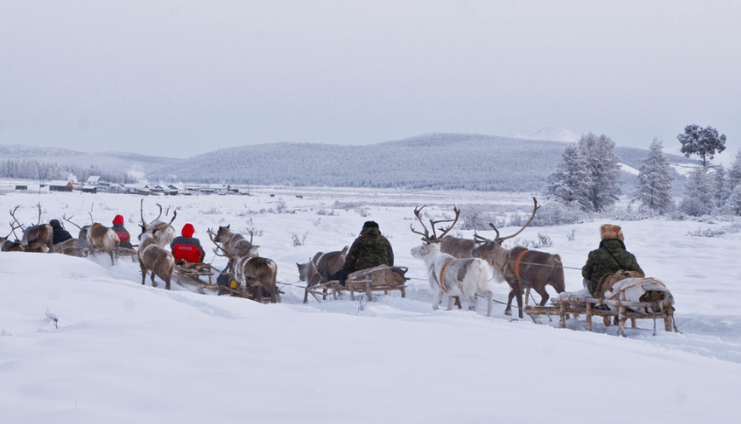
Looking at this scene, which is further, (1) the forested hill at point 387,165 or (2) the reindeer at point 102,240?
(1) the forested hill at point 387,165


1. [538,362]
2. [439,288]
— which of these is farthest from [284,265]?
[538,362]

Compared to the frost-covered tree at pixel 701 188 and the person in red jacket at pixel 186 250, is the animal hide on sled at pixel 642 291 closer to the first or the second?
the person in red jacket at pixel 186 250

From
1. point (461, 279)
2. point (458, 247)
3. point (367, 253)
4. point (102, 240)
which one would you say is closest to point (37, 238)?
point (102, 240)

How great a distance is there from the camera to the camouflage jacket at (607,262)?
7.55 metres

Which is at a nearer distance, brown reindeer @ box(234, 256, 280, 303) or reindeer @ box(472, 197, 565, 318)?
reindeer @ box(472, 197, 565, 318)

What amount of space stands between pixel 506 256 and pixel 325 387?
6249 mm

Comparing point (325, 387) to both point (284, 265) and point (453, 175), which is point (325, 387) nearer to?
point (284, 265)

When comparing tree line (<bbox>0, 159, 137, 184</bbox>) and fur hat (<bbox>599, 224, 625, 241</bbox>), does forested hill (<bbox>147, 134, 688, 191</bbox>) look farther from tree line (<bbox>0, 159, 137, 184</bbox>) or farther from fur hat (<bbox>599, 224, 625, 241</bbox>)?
fur hat (<bbox>599, 224, 625, 241</bbox>)

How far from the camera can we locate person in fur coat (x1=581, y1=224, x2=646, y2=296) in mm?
7547

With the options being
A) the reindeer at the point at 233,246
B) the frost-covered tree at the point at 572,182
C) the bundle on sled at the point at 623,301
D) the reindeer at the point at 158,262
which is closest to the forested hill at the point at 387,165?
the frost-covered tree at the point at 572,182

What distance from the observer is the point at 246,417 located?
9.11ft

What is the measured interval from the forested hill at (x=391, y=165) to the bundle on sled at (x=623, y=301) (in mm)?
98386

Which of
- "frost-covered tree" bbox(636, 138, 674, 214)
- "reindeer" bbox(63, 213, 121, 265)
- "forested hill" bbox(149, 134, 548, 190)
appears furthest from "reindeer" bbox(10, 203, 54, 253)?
"forested hill" bbox(149, 134, 548, 190)

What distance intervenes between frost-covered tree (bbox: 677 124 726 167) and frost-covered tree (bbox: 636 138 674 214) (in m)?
21.5
